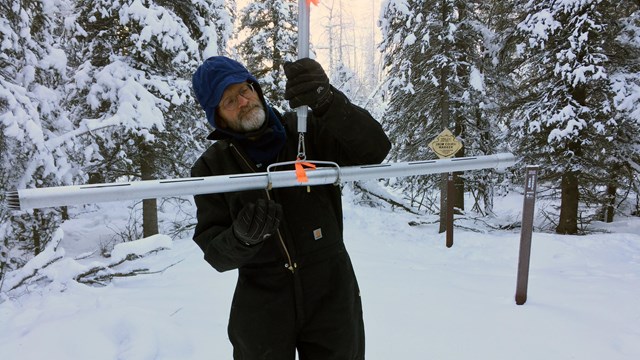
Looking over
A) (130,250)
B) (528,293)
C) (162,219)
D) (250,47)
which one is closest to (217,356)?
(130,250)

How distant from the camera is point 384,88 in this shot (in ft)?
40.9

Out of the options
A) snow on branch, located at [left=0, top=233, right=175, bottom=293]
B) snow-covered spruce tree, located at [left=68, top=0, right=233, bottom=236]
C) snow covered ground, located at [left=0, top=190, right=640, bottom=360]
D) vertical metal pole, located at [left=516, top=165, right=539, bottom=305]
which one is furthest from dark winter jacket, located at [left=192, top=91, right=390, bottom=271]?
snow-covered spruce tree, located at [left=68, top=0, right=233, bottom=236]

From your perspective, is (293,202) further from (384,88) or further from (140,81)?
(384,88)

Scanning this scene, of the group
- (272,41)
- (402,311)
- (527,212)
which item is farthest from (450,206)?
(272,41)

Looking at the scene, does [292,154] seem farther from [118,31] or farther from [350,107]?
[118,31]

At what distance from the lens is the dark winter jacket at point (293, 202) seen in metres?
2.01

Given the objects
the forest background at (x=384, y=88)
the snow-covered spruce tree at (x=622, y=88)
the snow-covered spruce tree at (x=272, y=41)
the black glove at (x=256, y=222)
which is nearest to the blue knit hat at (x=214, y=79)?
the black glove at (x=256, y=222)

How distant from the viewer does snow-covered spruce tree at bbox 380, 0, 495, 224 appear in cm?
1075

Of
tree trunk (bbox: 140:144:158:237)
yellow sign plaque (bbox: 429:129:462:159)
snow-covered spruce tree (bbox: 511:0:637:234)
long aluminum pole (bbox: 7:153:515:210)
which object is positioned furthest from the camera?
tree trunk (bbox: 140:144:158:237)

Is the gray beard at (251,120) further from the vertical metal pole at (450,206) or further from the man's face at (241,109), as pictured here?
the vertical metal pole at (450,206)

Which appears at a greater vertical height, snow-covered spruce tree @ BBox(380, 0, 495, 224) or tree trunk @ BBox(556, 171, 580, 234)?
snow-covered spruce tree @ BBox(380, 0, 495, 224)

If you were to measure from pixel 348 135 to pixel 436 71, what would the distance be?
10452mm

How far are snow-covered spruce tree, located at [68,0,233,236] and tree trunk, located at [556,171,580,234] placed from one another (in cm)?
1066

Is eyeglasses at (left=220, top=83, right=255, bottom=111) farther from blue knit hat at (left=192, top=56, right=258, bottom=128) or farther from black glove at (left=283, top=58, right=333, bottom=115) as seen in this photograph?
black glove at (left=283, top=58, right=333, bottom=115)
